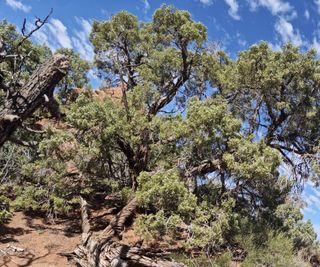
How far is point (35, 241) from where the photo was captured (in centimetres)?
1259

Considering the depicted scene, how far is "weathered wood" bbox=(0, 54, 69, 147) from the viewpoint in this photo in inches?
221

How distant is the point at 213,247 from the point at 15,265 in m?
5.60

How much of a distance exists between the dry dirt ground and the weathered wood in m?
6.33

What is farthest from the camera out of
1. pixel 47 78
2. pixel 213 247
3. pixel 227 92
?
pixel 227 92

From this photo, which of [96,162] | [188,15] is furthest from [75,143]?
[188,15]

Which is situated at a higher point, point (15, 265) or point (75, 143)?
point (75, 143)

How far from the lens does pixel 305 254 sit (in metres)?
13.5

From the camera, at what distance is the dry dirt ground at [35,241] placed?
11.1m

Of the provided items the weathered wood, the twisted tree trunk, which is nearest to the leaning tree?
the twisted tree trunk

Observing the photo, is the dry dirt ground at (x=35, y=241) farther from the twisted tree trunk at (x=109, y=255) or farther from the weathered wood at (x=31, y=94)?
the weathered wood at (x=31, y=94)

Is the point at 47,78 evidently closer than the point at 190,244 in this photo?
Yes

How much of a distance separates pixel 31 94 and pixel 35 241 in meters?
8.31

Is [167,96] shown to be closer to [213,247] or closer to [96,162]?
[96,162]

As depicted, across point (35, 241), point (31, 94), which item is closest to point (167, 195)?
point (35, 241)
